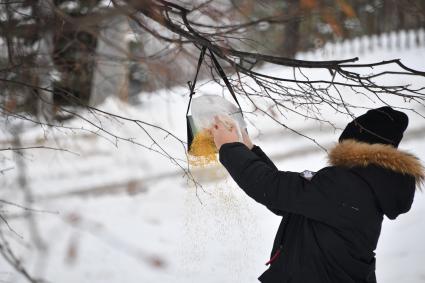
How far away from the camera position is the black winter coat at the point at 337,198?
2156 mm

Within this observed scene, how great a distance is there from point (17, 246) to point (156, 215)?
171 centimetres

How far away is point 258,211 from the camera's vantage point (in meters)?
6.04

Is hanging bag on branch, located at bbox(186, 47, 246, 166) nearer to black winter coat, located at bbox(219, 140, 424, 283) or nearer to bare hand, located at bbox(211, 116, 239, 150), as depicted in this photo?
bare hand, located at bbox(211, 116, 239, 150)

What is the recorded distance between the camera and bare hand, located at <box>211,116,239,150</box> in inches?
93.0

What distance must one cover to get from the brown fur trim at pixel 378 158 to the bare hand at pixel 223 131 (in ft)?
1.45

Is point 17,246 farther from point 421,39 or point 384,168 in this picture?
point 421,39

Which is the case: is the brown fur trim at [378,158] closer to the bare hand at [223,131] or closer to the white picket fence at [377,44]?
the bare hand at [223,131]

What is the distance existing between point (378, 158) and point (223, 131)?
664mm

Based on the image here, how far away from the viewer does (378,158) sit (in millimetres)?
2201

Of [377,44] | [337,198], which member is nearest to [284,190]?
[337,198]

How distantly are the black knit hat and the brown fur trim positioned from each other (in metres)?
0.07

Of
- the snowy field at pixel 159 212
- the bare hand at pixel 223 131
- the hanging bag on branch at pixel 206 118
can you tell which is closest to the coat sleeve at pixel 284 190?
the bare hand at pixel 223 131

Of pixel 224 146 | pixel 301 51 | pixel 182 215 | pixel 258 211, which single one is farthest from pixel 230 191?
pixel 301 51

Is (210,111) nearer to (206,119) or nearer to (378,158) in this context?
(206,119)
